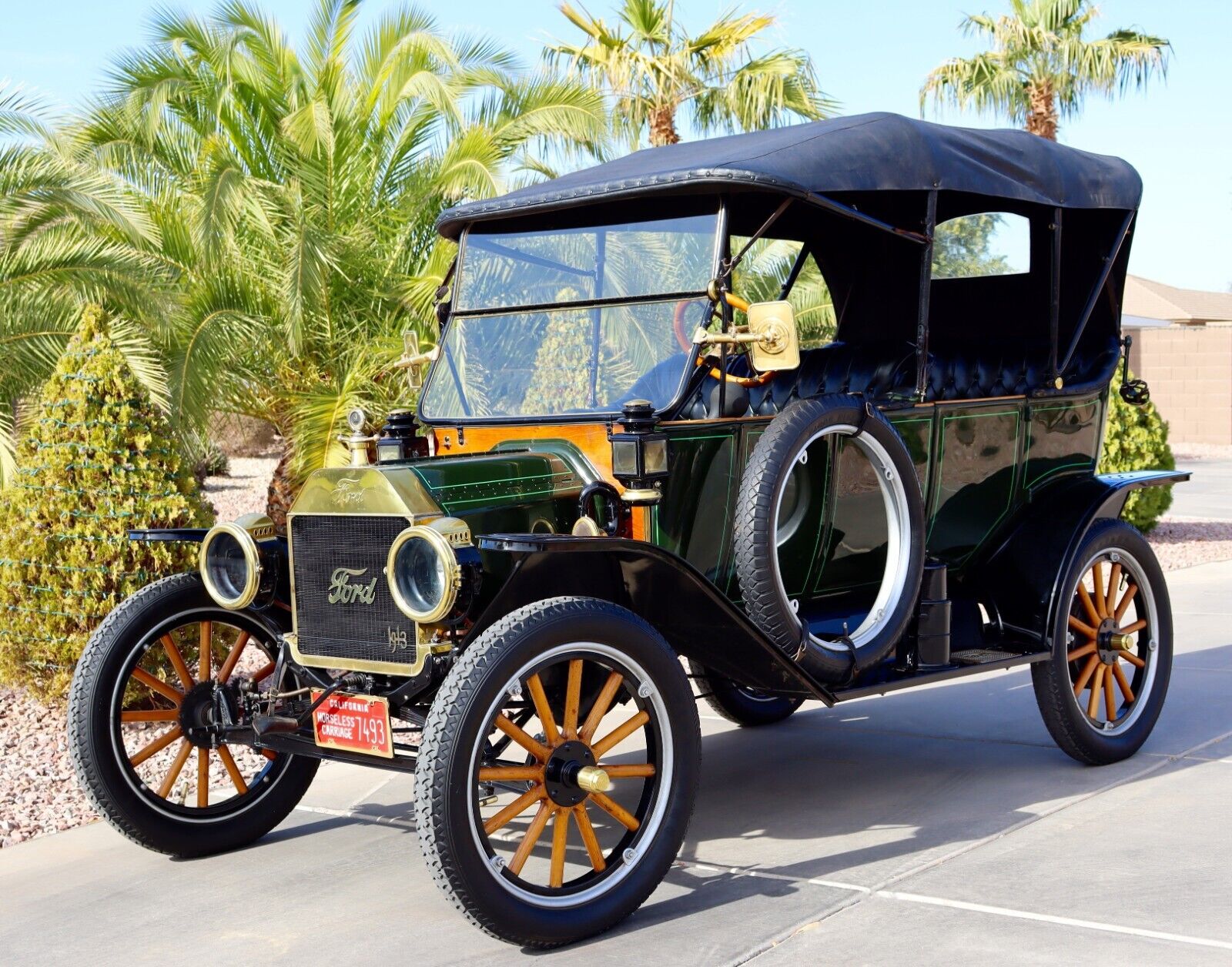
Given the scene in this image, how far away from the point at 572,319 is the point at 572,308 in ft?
0.13

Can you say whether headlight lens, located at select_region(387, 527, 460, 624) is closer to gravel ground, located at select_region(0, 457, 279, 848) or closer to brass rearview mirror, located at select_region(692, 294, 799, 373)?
brass rearview mirror, located at select_region(692, 294, 799, 373)

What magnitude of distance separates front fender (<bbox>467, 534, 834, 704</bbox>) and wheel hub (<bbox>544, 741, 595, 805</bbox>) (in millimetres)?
414

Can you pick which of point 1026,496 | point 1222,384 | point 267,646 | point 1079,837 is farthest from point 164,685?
point 1222,384

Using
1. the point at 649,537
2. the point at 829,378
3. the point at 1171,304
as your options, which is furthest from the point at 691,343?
the point at 1171,304

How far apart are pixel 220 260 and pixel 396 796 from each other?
593 cm

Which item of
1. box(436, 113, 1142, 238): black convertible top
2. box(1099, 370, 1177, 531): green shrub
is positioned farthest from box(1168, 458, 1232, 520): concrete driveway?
box(436, 113, 1142, 238): black convertible top

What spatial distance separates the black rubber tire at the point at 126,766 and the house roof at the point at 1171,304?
37.7 meters

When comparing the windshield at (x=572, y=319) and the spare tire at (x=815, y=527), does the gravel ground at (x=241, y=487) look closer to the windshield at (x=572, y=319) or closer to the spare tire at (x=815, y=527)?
the windshield at (x=572, y=319)

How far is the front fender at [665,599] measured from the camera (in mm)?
4078

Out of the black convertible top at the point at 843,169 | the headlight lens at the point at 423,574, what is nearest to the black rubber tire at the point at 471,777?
the headlight lens at the point at 423,574

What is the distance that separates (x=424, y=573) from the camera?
405 centimetres

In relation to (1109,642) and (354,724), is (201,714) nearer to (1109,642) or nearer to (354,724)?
(354,724)

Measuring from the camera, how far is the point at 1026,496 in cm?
585

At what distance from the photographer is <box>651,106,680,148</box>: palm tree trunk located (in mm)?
15594
